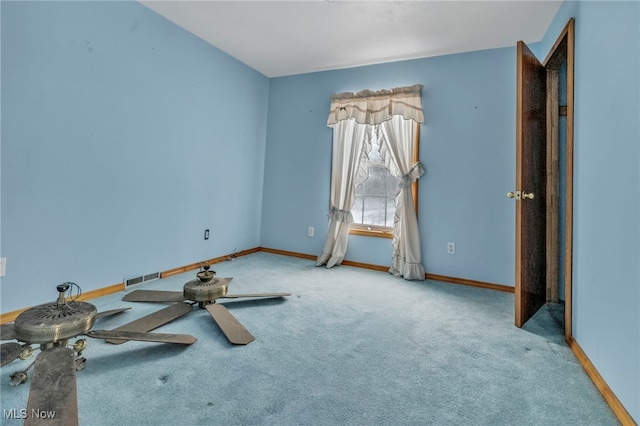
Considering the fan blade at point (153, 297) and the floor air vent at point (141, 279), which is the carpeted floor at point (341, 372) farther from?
the floor air vent at point (141, 279)

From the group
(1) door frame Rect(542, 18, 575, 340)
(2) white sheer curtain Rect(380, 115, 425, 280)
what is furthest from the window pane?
(1) door frame Rect(542, 18, 575, 340)

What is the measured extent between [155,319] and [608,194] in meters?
2.35

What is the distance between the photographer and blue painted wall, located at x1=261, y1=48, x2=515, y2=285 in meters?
2.88

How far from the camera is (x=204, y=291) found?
78.7 inches

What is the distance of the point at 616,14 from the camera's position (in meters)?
1.35

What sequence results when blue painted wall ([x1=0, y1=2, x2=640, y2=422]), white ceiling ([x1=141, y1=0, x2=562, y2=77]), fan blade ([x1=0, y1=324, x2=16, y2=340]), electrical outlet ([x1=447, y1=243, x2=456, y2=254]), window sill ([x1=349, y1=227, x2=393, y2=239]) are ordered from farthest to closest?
1. window sill ([x1=349, y1=227, x2=393, y2=239])
2. electrical outlet ([x1=447, y1=243, x2=456, y2=254])
3. white ceiling ([x1=141, y1=0, x2=562, y2=77])
4. blue painted wall ([x1=0, y1=2, x2=640, y2=422])
5. fan blade ([x1=0, y1=324, x2=16, y2=340])

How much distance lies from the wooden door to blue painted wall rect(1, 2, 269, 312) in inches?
107

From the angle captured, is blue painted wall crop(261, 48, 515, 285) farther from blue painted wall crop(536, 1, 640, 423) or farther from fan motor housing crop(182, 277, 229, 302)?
fan motor housing crop(182, 277, 229, 302)

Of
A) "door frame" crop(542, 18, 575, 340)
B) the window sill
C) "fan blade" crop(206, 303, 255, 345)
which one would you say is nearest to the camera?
"fan blade" crop(206, 303, 255, 345)

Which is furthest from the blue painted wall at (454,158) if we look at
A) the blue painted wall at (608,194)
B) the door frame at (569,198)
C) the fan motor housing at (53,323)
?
the fan motor housing at (53,323)

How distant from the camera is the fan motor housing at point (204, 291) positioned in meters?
1.99

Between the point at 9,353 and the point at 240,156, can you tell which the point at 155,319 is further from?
the point at 240,156

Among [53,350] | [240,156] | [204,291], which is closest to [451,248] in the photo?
[204,291]

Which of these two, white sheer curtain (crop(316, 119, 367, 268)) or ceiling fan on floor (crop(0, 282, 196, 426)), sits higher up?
white sheer curtain (crop(316, 119, 367, 268))
